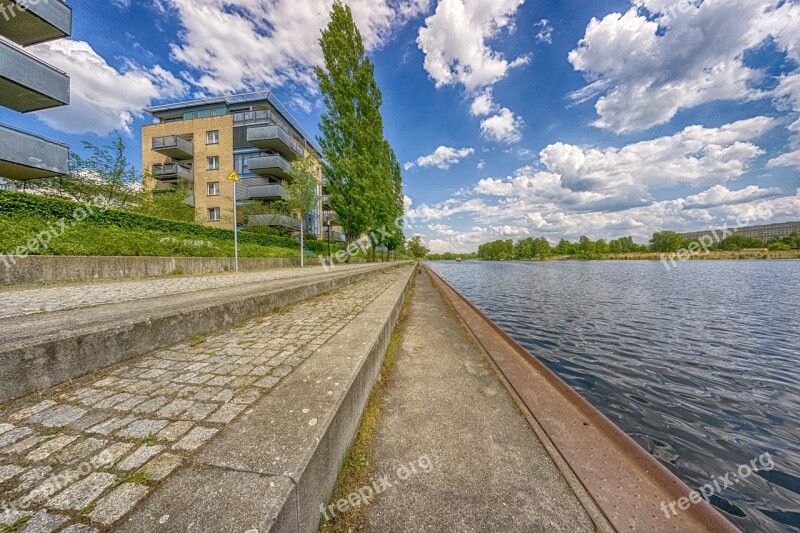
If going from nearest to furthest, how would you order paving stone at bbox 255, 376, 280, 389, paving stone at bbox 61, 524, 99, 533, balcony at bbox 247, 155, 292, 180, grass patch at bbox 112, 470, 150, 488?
paving stone at bbox 61, 524, 99, 533, grass patch at bbox 112, 470, 150, 488, paving stone at bbox 255, 376, 280, 389, balcony at bbox 247, 155, 292, 180

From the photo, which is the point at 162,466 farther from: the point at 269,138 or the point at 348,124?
the point at 269,138

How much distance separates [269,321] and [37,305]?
290 cm

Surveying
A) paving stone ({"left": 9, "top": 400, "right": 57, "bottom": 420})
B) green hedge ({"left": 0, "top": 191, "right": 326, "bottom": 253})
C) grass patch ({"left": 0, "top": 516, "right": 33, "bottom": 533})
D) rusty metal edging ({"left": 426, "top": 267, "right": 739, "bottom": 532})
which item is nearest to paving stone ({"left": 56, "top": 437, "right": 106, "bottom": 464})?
grass patch ({"left": 0, "top": 516, "right": 33, "bottom": 533})

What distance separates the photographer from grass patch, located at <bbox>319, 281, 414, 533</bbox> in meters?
1.57

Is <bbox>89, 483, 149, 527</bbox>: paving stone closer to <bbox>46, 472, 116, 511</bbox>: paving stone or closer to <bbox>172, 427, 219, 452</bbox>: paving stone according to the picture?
<bbox>46, 472, 116, 511</bbox>: paving stone

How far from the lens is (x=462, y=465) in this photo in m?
2.06

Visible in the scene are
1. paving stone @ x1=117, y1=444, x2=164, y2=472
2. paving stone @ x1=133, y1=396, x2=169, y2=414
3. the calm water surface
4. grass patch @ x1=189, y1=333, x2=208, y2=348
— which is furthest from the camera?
grass patch @ x1=189, y1=333, x2=208, y2=348

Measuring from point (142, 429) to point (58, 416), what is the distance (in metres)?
0.58

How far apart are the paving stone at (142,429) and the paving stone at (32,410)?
65 centimetres

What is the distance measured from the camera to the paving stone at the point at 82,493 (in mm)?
1053

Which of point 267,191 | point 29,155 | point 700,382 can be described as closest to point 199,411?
point 700,382

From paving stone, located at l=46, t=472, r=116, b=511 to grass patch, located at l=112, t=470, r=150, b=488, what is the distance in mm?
21

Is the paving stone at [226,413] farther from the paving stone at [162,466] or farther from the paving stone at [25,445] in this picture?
the paving stone at [25,445]

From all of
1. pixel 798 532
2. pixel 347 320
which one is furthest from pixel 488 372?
pixel 798 532
